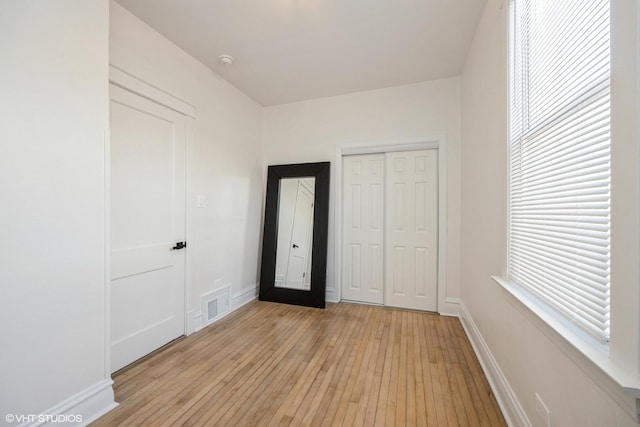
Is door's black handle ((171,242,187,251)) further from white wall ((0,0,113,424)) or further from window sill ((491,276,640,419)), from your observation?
window sill ((491,276,640,419))

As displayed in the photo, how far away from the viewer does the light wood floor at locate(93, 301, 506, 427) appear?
156cm

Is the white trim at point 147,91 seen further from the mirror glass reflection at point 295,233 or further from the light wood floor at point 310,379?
the light wood floor at point 310,379

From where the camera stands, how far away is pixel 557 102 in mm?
1114

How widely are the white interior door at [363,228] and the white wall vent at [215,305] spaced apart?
5.01 ft

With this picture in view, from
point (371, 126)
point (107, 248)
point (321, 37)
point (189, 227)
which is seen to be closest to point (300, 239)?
point (189, 227)

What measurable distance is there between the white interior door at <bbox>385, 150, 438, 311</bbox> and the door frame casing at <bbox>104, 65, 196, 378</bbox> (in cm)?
232

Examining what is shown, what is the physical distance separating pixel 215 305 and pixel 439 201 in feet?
9.47

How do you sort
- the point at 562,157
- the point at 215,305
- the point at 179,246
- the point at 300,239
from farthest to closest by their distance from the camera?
the point at 300,239 → the point at 215,305 → the point at 179,246 → the point at 562,157

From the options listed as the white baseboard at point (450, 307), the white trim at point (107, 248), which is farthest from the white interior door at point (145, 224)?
the white baseboard at point (450, 307)

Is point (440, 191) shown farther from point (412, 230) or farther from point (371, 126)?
point (371, 126)

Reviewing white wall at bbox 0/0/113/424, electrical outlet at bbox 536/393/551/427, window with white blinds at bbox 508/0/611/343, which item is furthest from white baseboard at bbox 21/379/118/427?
window with white blinds at bbox 508/0/611/343

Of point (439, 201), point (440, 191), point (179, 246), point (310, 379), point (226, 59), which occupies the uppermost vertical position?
point (226, 59)

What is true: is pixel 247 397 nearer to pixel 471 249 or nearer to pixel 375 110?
pixel 471 249

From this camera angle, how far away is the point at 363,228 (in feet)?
11.5
